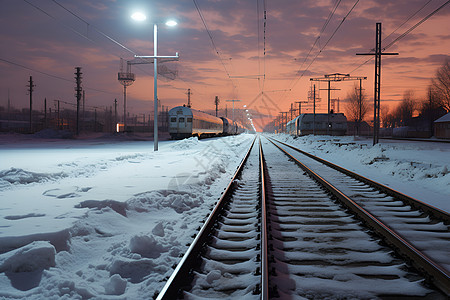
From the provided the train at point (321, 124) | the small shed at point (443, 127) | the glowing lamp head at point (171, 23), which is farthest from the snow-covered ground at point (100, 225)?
the train at point (321, 124)

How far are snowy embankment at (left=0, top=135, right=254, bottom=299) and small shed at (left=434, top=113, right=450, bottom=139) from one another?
56.5 meters

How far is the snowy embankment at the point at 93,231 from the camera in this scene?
346 centimetres

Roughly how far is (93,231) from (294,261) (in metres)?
3.25

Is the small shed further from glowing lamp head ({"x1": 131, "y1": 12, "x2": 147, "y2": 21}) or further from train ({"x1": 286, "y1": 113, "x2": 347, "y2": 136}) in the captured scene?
glowing lamp head ({"x1": 131, "y1": 12, "x2": 147, "y2": 21})

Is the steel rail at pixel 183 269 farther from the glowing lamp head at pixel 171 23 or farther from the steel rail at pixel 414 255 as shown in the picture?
the glowing lamp head at pixel 171 23

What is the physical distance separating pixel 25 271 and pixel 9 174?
7515mm

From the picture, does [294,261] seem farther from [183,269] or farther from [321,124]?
A: [321,124]

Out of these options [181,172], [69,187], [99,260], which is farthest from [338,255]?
[181,172]

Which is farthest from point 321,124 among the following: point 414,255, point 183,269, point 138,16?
point 183,269

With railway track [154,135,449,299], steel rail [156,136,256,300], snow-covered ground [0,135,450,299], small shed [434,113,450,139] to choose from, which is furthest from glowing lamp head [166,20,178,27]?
small shed [434,113,450,139]

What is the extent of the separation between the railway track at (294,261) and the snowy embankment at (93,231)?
40cm

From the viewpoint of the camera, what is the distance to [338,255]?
4.36 metres

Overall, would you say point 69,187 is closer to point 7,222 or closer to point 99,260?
point 7,222

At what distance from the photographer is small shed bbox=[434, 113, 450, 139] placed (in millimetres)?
52241
